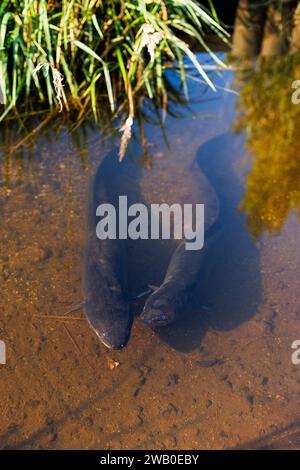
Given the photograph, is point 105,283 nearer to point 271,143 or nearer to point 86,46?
point 86,46

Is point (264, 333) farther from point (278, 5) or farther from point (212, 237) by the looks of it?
point (278, 5)

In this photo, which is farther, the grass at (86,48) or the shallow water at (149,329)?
the grass at (86,48)

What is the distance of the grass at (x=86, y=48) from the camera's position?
4203 millimetres

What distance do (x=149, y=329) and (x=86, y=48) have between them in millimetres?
2503

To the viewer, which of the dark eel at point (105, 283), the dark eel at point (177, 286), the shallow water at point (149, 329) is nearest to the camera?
the shallow water at point (149, 329)

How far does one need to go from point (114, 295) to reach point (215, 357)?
2.63 ft

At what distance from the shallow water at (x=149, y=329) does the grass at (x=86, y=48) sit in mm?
440

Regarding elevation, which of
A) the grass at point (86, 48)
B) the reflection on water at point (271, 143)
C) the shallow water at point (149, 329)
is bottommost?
the shallow water at point (149, 329)

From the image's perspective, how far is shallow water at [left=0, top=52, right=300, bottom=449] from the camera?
2.80 m

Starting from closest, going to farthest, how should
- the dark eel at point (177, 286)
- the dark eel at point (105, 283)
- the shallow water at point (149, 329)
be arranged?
the shallow water at point (149, 329) < the dark eel at point (105, 283) < the dark eel at point (177, 286)

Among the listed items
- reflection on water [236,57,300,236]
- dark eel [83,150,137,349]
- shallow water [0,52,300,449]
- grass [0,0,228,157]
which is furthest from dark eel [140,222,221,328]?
grass [0,0,228,157]

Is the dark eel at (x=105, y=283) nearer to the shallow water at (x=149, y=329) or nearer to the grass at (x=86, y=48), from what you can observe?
the shallow water at (x=149, y=329)

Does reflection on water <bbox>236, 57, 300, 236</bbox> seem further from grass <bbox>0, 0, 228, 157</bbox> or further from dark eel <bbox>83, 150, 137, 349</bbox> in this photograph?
dark eel <bbox>83, 150, 137, 349</bbox>

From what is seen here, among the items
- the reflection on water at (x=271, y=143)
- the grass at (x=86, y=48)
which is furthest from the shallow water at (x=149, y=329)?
the grass at (x=86, y=48)
